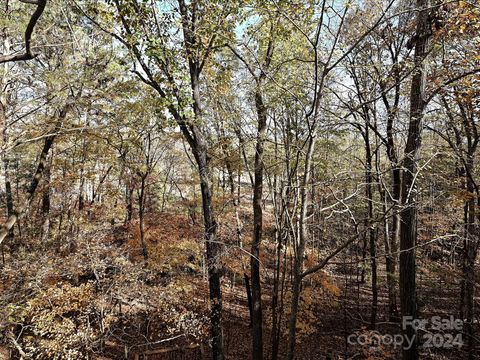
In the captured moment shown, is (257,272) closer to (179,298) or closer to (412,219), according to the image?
(179,298)

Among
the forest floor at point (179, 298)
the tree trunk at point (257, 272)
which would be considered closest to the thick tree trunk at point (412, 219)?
the forest floor at point (179, 298)

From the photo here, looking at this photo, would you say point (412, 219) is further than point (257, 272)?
No

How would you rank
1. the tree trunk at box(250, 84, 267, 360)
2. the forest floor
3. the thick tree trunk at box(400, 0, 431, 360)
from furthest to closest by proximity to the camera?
the tree trunk at box(250, 84, 267, 360)
the forest floor
the thick tree trunk at box(400, 0, 431, 360)

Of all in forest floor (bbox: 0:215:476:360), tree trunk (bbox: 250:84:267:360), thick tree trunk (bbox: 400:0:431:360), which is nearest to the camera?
thick tree trunk (bbox: 400:0:431:360)

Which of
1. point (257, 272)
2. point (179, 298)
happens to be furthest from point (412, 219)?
point (179, 298)

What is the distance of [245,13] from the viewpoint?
5.59m

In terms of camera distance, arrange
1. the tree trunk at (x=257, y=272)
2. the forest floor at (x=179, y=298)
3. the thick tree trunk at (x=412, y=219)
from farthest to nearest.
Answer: the tree trunk at (x=257, y=272) < the forest floor at (x=179, y=298) < the thick tree trunk at (x=412, y=219)

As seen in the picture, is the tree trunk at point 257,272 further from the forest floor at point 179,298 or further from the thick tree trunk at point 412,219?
the thick tree trunk at point 412,219

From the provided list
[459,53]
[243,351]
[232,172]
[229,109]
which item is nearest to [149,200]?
[232,172]

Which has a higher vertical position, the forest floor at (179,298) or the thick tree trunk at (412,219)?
the thick tree trunk at (412,219)

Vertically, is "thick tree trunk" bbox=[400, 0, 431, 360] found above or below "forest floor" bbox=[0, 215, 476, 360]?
above

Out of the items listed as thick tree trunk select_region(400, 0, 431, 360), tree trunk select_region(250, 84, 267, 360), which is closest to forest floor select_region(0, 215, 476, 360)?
thick tree trunk select_region(400, 0, 431, 360)

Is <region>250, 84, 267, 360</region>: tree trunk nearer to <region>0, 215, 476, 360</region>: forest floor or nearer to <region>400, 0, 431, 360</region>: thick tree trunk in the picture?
<region>0, 215, 476, 360</region>: forest floor

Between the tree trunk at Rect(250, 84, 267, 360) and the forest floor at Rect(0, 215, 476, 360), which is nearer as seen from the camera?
the forest floor at Rect(0, 215, 476, 360)
